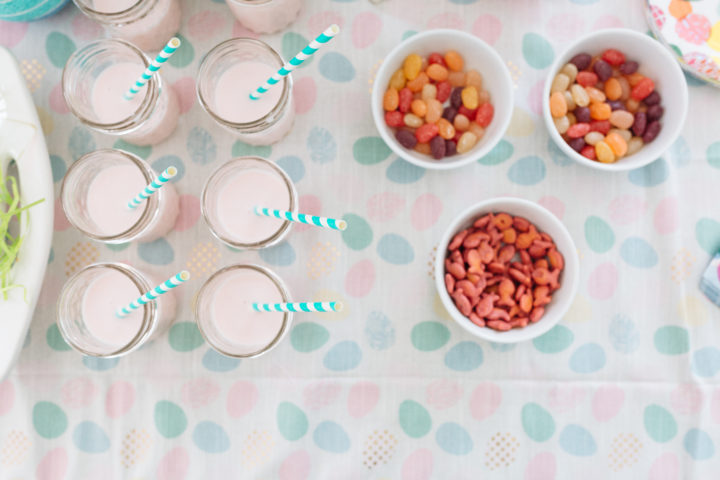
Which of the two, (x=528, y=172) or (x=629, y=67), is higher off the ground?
(x=629, y=67)

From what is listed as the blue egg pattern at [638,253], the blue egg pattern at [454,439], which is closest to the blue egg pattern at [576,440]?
the blue egg pattern at [454,439]

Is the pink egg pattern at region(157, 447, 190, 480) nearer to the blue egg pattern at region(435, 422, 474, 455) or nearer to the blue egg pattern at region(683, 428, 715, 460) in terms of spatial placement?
the blue egg pattern at region(435, 422, 474, 455)

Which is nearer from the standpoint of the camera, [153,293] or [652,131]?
[153,293]

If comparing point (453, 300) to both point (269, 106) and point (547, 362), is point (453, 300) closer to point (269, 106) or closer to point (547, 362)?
point (547, 362)

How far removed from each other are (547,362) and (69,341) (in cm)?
75

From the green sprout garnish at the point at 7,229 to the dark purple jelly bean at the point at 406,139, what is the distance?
0.57m

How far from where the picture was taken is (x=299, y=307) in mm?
792

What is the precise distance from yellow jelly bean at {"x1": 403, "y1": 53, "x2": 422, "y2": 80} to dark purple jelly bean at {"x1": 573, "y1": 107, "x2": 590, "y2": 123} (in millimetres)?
267

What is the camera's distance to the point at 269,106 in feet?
2.95

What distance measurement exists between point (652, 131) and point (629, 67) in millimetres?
111

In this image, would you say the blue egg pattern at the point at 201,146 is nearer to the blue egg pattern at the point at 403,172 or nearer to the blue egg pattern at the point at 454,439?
the blue egg pattern at the point at 403,172

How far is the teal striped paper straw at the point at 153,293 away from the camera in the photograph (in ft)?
2.47

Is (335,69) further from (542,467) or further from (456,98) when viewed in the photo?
(542,467)

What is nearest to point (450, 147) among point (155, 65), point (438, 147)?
point (438, 147)
